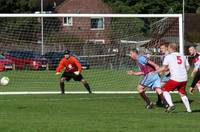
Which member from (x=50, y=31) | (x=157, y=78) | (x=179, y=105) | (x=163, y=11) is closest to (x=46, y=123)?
(x=157, y=78)

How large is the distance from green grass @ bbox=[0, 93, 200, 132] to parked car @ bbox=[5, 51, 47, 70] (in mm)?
10242

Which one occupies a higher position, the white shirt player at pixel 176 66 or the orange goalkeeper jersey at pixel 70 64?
the white shirt player at pixel 176 66

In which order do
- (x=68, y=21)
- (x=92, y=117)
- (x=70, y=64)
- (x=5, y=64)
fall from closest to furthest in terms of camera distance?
(x=92, y=117) < (x=70, y=64) < (x=5, y=64) < (x=68, y=21)

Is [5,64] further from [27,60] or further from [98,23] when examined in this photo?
[98,23]

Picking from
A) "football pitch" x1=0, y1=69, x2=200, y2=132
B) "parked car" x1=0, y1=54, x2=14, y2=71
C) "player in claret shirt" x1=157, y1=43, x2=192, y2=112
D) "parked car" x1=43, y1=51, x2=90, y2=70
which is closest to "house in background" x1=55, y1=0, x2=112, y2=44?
"parked car" x1=43, y1=51, x2=90, y2=70

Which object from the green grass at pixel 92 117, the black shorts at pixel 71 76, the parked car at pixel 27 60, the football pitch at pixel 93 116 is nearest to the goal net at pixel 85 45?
the parked car at pixel 27 60

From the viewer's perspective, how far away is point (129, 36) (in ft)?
94.5

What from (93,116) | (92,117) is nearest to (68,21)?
(93,116)

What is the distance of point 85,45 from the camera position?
33.5m

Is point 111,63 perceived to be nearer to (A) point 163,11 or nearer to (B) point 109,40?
(B) point 109,40

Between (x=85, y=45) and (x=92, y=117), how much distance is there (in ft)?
60.0

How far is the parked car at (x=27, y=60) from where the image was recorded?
31.4 meters

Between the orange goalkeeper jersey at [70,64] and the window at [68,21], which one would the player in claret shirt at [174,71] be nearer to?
the orange goalkeeper jersey at [70,64]

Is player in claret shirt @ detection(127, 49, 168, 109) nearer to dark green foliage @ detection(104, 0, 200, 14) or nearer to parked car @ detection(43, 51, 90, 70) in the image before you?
parked car @ detection(43, 51, 90, 70)
